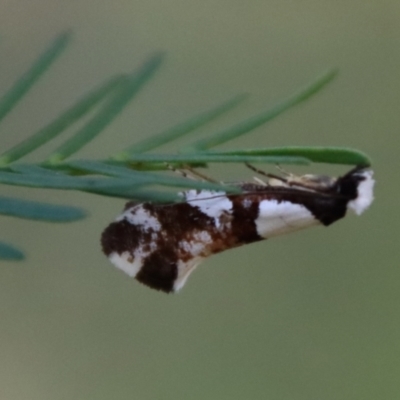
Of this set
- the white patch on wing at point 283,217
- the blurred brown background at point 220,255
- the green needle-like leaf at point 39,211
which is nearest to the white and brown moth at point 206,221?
the white patch on wing at point 283,217

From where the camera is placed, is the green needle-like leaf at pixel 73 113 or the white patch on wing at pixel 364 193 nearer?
the green needle-like leaf at pixel 73 113

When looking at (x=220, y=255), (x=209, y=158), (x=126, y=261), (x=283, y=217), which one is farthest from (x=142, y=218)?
(x=220, y=255)

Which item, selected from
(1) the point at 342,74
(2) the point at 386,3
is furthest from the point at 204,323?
(2) the point at 386,3

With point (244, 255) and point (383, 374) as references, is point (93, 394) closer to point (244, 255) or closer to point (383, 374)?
point (244, 255)

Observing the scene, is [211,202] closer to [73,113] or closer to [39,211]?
[73,113]

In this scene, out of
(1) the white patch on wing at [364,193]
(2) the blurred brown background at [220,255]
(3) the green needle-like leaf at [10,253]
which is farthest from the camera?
(2) the blurred brown background at [220,255]

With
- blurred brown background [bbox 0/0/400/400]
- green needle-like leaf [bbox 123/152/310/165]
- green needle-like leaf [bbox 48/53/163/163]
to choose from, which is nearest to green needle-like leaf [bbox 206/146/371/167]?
green needle-like leaf [bbox 123/152/310/165]

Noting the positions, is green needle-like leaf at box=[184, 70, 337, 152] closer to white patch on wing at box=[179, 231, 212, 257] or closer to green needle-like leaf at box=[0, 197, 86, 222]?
green needle-like leaf at box=[0, 197, 86, 222]

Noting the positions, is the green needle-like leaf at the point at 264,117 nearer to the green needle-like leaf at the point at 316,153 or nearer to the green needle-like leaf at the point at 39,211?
the green needle-like leaf at the point at 316,153

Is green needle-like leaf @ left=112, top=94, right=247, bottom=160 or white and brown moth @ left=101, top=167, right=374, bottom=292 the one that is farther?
white and brown moth @ left=101, top=167, right=374, bottom=292
